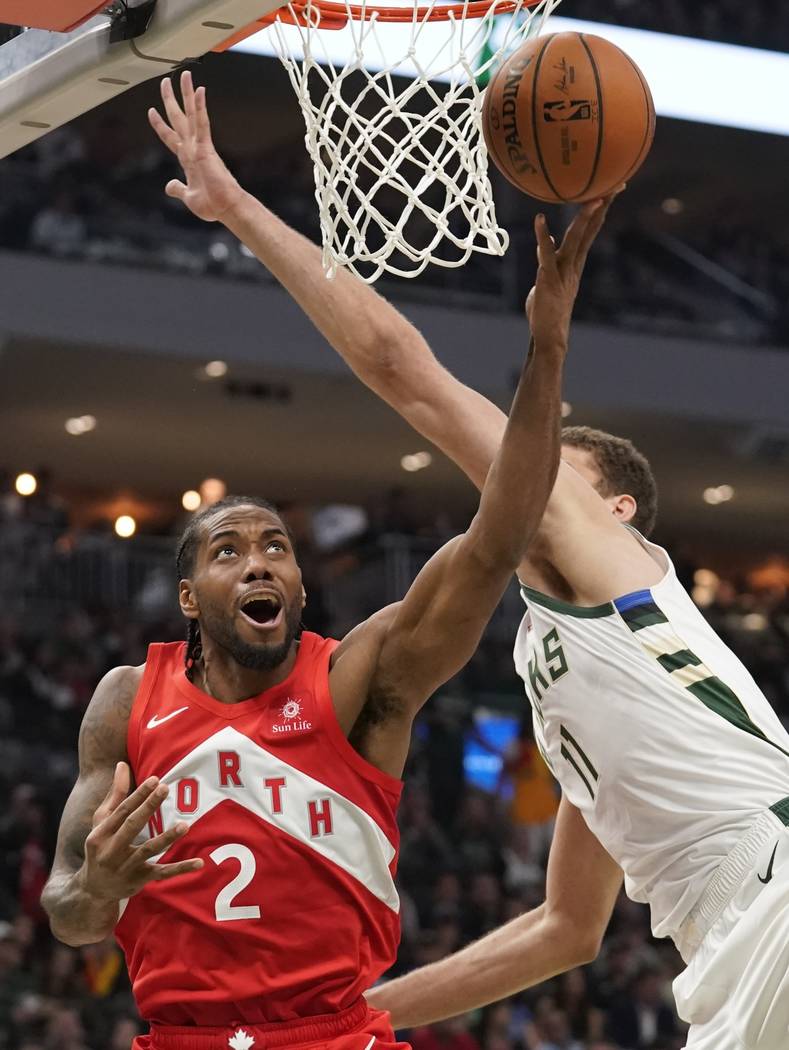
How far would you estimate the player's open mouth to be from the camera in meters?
3.41

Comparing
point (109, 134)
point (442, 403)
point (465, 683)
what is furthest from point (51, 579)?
point (442, 403)

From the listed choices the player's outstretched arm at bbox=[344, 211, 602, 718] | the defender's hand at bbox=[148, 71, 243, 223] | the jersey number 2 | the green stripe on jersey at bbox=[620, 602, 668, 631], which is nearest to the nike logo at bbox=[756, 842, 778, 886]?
the green stripe on jersey at bbox=[620, 602, 668, 631]

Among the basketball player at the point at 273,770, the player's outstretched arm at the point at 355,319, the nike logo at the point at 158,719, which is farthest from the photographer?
the player's outstretched arm at the point at 355,319

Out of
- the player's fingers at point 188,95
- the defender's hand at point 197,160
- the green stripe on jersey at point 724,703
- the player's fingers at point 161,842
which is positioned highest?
the player's fingers at point 188,95

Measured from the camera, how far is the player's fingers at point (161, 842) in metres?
2.86

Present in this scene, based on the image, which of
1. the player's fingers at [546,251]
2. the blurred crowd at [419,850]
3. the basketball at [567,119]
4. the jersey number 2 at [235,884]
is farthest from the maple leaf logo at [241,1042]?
the blurred crowd at [419,850]

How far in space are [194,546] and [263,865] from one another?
0.70m

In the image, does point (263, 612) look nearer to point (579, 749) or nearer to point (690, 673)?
point (579, 749)

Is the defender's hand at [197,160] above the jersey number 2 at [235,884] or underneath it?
above

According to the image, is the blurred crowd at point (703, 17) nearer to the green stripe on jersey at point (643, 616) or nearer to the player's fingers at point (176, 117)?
the player's fingers at point (176, 117)

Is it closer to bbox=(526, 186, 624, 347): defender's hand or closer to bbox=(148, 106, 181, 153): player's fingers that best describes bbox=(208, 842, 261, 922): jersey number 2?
bbox=(526, 186, 624, 347): defender's hand

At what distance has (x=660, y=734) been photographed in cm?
340

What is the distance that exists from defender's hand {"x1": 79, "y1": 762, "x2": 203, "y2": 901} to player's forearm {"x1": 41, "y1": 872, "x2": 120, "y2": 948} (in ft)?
0.32

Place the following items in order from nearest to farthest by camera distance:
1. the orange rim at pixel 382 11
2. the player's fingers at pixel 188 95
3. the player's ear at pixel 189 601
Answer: the player's ear at pixel 189 601
the orange rim at pixel 382 11
the player's fingers at pixel 188 95
